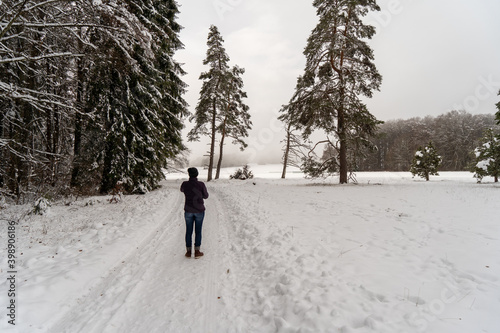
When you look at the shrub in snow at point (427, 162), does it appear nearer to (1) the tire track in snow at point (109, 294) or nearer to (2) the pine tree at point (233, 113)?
(2) the pine tree at point (233, 113)

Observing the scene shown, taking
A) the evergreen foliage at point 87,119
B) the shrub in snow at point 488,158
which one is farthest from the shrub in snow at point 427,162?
the evergreen foliage at point 87,119

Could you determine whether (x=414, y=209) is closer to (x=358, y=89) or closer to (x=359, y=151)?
(x=359, y=151)

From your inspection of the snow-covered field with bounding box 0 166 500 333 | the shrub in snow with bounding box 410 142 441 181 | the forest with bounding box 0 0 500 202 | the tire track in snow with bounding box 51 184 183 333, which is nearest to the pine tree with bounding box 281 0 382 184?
the forest with bounding box 0 0 500 202

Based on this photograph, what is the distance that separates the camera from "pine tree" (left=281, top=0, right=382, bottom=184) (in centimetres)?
1398

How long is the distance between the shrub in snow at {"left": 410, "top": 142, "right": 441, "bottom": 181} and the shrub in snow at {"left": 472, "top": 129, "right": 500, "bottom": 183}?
647 cm

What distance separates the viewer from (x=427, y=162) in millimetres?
29031

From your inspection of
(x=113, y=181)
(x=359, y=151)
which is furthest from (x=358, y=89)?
(x=113, y=181)

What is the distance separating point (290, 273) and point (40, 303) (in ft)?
13.1

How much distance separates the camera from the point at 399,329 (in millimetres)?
2393

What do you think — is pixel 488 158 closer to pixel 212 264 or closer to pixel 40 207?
pixel 212 264

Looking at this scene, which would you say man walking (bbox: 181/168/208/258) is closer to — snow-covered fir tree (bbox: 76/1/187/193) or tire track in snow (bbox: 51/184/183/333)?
tire track in snow (bbox: 51/184/183/333)

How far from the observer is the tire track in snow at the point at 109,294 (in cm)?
290

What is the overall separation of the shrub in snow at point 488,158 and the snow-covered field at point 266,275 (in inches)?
717

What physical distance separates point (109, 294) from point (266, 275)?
9.02ft
